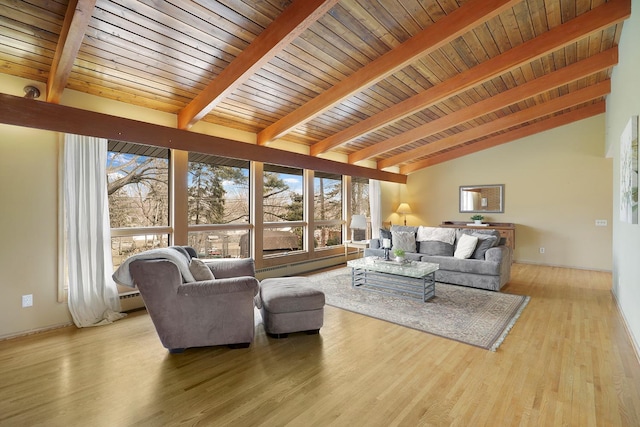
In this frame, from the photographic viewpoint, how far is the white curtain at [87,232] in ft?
10.6

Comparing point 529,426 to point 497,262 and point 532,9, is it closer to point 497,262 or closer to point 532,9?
point 497,262

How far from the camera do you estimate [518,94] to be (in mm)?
4531

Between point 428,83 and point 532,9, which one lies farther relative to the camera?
point 428,83

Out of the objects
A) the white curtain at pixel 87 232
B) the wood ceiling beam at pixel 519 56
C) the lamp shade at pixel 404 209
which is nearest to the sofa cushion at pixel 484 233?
the wood ceiling beam at pixel 519 56

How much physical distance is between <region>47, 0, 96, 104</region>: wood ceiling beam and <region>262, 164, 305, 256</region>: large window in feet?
9.69

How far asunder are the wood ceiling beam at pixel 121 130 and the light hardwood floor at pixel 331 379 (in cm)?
206

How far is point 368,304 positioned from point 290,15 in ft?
10.6

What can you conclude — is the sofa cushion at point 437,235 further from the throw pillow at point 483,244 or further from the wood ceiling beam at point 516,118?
the wood ceiling beam at point 516,118

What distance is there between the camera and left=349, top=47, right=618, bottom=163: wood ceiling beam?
3.99 m

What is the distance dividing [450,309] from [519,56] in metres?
3.05

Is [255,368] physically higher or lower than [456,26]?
lower

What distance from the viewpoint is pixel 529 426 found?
5.74 ft

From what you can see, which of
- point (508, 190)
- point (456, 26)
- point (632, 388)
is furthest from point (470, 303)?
point (508, 190)

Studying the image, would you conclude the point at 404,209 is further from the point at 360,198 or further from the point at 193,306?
the point at 193,306
